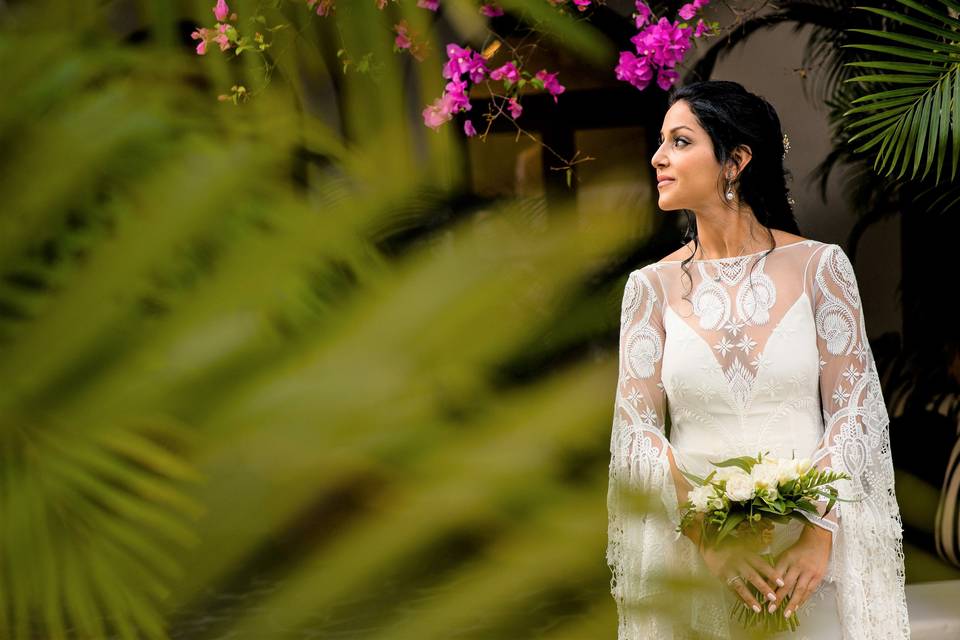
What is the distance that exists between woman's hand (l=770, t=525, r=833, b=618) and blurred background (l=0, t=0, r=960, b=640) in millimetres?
1670

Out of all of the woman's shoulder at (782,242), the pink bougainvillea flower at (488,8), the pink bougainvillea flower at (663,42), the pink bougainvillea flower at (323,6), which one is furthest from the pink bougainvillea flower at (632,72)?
the pink bougainvillea flower at (323,6)

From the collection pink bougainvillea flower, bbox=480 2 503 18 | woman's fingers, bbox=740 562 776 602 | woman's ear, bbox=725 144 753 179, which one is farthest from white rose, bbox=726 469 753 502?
pink bougainvillea flower, bbox=480 2 503 18

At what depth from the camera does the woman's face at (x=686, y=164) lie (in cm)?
187

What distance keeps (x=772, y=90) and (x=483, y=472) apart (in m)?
3.85

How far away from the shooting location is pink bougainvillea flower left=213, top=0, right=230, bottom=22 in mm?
184

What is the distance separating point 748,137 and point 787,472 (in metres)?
0.69

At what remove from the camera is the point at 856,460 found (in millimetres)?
1829

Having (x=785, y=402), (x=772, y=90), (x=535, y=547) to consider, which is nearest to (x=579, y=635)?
(x=535, y=547)

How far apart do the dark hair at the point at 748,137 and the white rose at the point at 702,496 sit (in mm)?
513

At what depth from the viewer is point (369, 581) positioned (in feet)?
0.46

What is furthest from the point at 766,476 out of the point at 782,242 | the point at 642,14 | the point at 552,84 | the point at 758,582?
the point at 642,14

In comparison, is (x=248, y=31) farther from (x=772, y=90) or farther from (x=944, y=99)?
(x=772, y=90)

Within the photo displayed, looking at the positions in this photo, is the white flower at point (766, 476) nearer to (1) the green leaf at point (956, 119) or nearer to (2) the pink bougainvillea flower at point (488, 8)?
(1) the green leaf at point (956, 119)

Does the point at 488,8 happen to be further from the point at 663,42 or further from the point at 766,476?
the point at 663,42
